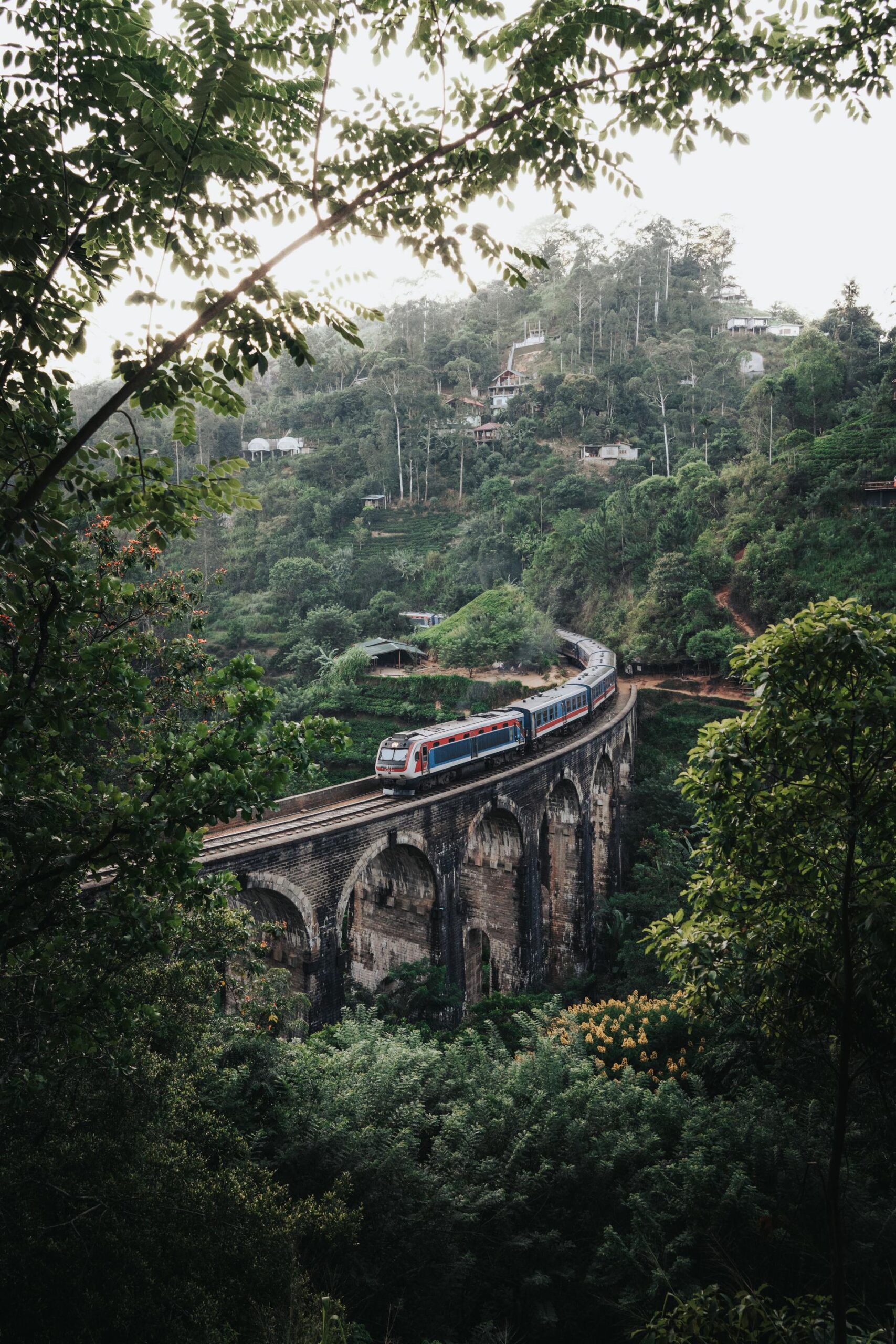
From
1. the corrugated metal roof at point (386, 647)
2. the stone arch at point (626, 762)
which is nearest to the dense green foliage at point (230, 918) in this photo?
the stone arch at point (626, 762)

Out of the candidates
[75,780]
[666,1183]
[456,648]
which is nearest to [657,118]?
[75,780]

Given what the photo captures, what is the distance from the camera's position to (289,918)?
465 inches

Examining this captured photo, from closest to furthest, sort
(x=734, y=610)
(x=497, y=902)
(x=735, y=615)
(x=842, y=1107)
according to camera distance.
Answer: (x=842, y=1107)
(x=497, y=902)
(x=735, y=615)
(x=734, y=610)

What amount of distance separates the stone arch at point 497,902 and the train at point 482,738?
59.8 inches

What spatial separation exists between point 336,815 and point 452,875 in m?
2.44

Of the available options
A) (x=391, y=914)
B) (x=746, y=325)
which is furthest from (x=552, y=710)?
(x=746, y=325)

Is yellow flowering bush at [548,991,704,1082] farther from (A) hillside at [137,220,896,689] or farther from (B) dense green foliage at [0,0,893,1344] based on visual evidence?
(A) hillside at [137,220,896,689]

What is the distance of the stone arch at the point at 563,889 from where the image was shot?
2011cm

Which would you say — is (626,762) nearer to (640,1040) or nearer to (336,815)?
(336,815)

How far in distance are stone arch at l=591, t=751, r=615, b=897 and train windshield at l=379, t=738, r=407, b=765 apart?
811cm

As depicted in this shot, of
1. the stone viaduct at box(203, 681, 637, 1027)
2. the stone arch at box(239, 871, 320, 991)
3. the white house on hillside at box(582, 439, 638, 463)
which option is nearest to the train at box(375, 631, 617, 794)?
the stone viaduct at box(203, 681, 637, 1027)

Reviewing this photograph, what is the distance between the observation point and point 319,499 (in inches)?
1796

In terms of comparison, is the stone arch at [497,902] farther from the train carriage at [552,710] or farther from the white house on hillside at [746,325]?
the white house on hillside at [746,325]

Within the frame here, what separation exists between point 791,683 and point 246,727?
117 inches
